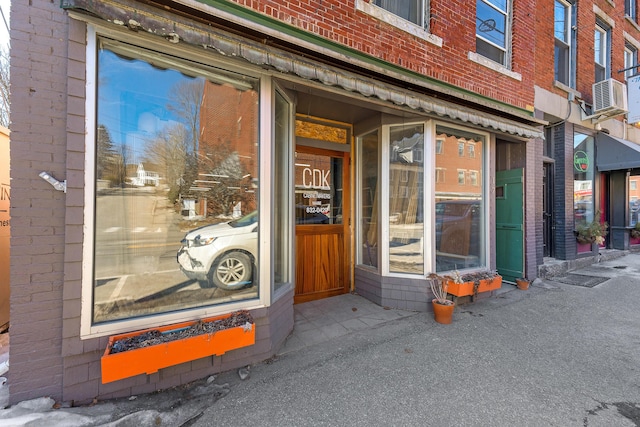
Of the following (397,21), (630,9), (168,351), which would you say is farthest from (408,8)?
(630,9)

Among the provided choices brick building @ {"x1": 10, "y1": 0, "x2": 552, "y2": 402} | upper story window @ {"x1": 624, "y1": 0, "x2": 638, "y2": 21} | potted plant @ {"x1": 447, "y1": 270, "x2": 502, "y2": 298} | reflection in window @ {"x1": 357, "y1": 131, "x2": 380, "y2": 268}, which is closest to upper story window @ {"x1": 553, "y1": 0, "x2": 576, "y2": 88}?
brick building @ {"x1": 10, "y1": 0, "x2": 552, "y2": 402}

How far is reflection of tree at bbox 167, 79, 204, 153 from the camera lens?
2.72m

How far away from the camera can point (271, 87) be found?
9.90ft

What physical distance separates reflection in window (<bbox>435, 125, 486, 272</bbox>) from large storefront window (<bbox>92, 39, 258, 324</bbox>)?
321cm

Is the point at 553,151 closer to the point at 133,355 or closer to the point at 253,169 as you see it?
the point at 253,169

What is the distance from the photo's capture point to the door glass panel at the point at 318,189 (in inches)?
179

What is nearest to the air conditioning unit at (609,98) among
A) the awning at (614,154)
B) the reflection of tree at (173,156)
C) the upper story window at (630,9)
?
the awning at (614,154)

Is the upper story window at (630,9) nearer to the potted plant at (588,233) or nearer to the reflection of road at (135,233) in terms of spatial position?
the potted plant at (588,233)

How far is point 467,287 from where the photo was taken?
Result: 415 cm

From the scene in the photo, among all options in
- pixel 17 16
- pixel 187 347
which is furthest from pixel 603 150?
pixel 17 16

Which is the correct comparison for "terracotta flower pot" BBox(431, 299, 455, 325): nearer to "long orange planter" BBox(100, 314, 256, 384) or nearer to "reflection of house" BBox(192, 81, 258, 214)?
"long orange planter" BBox(100, 314, 256, 384)

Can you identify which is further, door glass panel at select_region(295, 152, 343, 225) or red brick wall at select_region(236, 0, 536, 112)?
door glass panel at select_region(295, 152, 343, 225)

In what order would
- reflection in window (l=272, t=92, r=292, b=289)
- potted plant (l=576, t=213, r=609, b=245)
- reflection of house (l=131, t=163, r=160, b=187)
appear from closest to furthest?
reflection of house (l=131, t=163, r=160, b=187) → reflection in window (l=272, t=92, r=292, b=289) → potted plant (l=576, t=213, r=609, b=245)

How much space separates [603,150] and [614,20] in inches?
166
